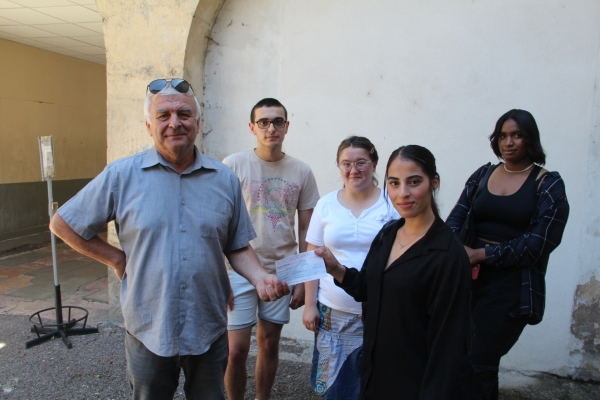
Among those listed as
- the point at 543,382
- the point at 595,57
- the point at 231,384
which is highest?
the point at 595,57

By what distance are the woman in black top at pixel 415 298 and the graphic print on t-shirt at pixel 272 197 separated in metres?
1.11

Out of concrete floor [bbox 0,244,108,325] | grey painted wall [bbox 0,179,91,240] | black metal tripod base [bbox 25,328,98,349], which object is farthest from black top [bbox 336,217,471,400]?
grey painted wall [bbox 0,179,91,240]

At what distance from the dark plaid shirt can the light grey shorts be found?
1431 millimetres

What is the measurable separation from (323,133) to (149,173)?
2.53 m

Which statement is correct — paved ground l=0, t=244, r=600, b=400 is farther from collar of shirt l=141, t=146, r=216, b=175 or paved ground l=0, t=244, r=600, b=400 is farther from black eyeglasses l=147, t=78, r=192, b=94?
black eyeglasses l=147, t=78, r=192, b=94

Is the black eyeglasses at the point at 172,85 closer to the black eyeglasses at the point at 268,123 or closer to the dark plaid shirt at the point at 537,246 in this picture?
the black eyeglasses at the point at 268,123

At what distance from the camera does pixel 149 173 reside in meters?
2.18

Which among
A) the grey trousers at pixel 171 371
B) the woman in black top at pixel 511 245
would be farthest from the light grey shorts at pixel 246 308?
the woman in black top at pixel 511 245

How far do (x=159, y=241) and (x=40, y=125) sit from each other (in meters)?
8.43

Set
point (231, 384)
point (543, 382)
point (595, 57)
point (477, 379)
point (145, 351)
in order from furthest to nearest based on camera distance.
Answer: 1. point (543, 382)
2. point (595, 57)
3. point (231, 384)
4. point (477, 379)
5. point (145, 351)

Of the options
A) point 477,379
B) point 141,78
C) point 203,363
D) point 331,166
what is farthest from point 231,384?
point 141,78

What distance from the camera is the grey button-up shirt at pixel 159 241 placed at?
6.89 ft

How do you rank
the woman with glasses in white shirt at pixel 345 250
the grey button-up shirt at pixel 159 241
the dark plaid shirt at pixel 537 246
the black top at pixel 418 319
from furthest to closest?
the woman with glasses in white shirt at pixel 345 250, the dark plaid shirt at pixel 537 246, the grey button-up shirt at pixel 159 241, the black top at pixel 418 319

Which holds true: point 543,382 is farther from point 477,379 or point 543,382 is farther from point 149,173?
point 149,173
